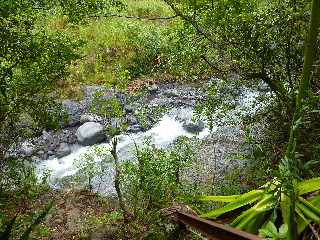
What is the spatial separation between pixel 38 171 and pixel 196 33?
16.8 feet

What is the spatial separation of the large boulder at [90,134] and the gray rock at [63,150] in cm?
34

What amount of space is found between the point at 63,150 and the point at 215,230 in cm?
1048

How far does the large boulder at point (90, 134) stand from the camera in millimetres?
11867

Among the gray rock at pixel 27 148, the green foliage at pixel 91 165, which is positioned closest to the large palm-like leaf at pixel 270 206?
the green foliage at pixel 91 165

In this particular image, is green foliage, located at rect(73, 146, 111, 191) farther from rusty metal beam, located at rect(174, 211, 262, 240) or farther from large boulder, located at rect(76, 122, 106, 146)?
rusty metal beam, located at rect(174, 211, 262, 240)

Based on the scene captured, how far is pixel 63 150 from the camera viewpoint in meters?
11.7

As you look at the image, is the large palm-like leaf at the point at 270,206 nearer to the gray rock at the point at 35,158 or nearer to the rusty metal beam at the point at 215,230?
the rusty metal beam at the point at 215,230

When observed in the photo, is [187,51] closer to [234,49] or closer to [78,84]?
[234,49]

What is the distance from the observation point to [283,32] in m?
6.35

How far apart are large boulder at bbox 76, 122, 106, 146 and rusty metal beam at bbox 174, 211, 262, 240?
401 inches

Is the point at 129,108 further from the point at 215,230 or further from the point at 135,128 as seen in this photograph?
the point at 215,230

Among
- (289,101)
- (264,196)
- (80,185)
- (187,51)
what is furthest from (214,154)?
(264,196)

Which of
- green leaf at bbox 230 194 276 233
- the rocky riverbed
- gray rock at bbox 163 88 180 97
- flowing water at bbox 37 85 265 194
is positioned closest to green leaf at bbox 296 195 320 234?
green leaf at bbox 230 194 276 233

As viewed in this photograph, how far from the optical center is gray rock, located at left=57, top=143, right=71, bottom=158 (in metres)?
11.6
